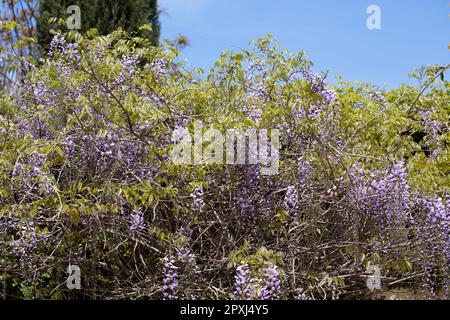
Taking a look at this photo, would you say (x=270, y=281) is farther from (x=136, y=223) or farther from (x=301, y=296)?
(x=136, y=223)

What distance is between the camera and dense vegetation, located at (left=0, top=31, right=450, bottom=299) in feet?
10.5

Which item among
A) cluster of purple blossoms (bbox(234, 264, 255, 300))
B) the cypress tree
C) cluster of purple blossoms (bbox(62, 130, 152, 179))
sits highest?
the cypress tree

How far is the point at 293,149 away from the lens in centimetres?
359

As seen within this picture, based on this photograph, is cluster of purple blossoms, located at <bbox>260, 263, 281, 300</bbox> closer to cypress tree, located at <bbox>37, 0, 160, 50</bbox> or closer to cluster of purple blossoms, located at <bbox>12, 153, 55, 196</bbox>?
cluster of purple blossoms, located at <bbox>12, 153, 55, 196</bbox>

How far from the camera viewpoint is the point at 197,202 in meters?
3.21

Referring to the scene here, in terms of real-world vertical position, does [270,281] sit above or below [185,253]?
below

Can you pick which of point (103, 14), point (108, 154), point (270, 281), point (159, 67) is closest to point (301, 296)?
point (270, 281)

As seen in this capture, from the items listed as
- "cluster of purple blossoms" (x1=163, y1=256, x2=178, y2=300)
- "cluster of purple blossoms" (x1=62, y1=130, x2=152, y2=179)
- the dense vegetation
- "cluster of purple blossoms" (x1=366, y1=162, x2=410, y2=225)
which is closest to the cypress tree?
the dense vegetation

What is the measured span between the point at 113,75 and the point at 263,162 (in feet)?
3.69

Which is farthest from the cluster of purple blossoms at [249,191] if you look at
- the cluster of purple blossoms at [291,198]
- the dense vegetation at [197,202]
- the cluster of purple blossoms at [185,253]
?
the cluster of purple blossoms at [185,253]

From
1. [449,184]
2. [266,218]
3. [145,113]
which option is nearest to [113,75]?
[145,113]

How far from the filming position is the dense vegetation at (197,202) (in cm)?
320

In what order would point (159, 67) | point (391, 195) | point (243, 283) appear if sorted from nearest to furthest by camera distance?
1. point (243, 283)
2. point (391, 195)
3. point (159, 67)

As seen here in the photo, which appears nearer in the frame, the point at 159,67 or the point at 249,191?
the point at 249,191
